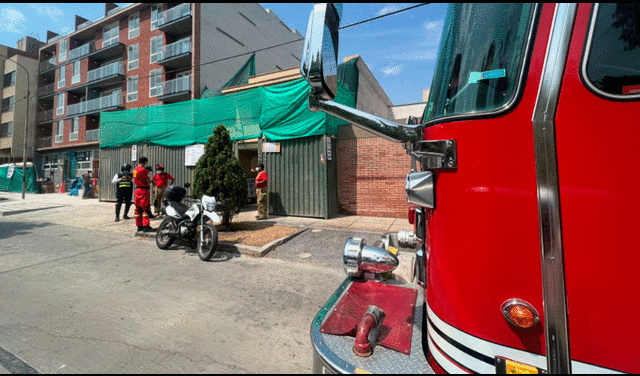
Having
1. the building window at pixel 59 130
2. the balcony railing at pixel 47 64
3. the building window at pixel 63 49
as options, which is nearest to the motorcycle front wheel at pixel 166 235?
the building window at pixel 59 130

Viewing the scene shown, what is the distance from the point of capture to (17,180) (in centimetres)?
2230

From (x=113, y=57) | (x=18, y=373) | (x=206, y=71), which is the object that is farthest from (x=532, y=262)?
(x=113, y=57)

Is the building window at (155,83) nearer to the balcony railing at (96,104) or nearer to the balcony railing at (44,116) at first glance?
the balcony railing at (96,104)

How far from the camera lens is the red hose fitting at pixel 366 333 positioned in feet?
4.32

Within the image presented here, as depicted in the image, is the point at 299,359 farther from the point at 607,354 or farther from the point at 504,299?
the point at 607,354

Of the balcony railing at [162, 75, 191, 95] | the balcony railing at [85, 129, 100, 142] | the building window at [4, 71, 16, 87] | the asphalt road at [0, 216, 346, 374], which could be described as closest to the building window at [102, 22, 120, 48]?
the balcony railing at [85, 129, 100, 142]

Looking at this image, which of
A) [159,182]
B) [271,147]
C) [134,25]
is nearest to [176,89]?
[134,25]

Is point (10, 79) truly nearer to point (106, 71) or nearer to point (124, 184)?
point (106, 71)

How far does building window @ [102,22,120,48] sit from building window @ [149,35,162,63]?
540cm

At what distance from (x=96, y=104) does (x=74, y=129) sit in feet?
13.5

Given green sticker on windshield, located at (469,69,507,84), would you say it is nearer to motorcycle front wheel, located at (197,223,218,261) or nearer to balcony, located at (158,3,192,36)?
motorcycle front wheel, located at (197,223,218,261)

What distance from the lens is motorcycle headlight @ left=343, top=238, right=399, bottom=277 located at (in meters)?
1.65

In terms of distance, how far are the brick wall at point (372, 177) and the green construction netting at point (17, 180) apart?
26.2 meters

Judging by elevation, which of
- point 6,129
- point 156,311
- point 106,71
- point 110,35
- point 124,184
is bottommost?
point 156,311
